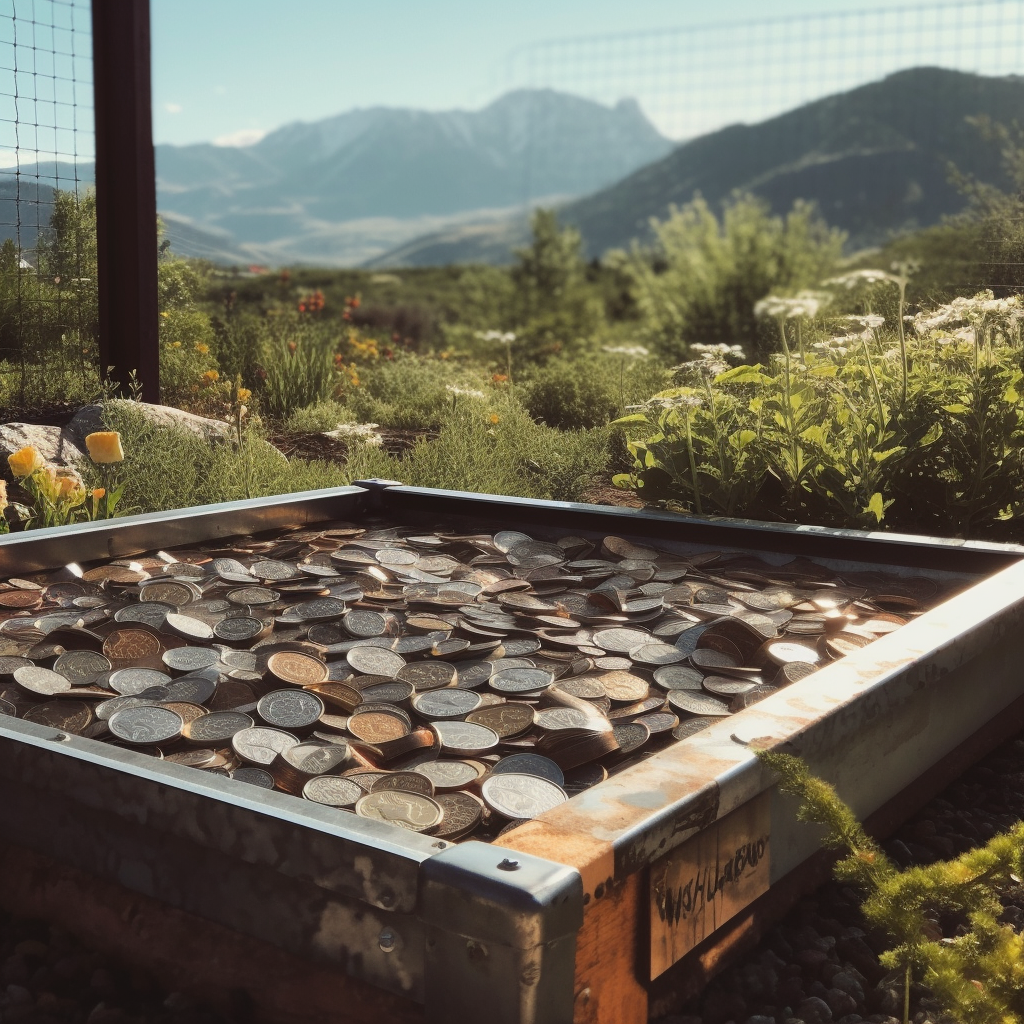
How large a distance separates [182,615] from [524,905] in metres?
1.71

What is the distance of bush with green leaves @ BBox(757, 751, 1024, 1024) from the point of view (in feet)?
3.82

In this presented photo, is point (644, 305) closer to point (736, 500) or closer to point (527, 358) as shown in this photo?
point (527, 358)

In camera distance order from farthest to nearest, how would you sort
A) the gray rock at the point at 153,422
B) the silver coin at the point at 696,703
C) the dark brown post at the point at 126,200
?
the dark brown post at the point at 126,200, the gray rock at the point at 153,422, the silver coin at the point at 696,703

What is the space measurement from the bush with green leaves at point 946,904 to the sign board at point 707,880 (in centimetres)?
11

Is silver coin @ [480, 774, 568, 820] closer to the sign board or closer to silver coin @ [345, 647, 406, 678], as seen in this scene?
the sign board

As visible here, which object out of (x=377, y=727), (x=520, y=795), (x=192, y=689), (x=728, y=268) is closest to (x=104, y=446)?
(x=192, y=689)

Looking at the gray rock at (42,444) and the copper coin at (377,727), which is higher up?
the gray rock at (42,444)

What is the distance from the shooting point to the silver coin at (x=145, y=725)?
1871 millimetres

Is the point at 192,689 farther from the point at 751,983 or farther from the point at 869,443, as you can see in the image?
the point at 869,443

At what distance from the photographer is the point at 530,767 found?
1816mm

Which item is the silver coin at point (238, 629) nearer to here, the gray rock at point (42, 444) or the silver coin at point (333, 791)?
the silver coin at point (333, 791)

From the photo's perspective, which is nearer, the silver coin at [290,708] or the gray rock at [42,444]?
the silver coin at [290,708]

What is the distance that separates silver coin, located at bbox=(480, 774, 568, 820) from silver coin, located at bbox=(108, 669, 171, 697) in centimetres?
81

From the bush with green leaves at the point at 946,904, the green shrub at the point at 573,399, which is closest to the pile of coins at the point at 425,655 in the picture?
the bush with green leaves at the point at 946,904
